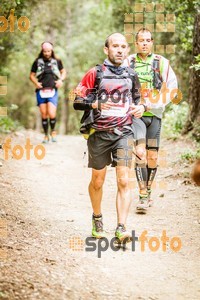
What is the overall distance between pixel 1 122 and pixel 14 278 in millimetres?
10170

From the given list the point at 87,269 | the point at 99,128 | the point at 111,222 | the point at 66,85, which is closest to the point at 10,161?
the point at 111,222

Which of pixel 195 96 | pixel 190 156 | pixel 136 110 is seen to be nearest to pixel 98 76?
pixel 136 110

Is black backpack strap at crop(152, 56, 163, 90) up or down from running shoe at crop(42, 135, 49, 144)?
up

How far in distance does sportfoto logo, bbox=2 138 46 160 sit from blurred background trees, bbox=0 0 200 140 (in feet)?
7.27

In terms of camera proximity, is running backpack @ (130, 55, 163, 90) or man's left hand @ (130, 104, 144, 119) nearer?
man's left hand @ (130, 104, 144, 119)

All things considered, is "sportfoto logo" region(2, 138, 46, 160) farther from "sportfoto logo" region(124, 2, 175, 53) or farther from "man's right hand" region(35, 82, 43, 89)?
"sportfoto logo" region(124, 2, 175, 53)

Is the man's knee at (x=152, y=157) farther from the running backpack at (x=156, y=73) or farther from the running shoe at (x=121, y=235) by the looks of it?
the running shoe at (x=121, y=235)

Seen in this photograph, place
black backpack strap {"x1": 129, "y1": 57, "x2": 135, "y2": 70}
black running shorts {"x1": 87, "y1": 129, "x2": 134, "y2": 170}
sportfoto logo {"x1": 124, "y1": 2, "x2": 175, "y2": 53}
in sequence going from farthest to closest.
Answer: sportfoto logo {"x1": 124, "y1": 2, "x2": 175, "y2": 53} → black backpack strap {"x1": 129, "y1": 57, "x2": 135, "y2": 70} → black running shorts {"x1": 87, "y1": 129, "x2": 134, "y2": 170}

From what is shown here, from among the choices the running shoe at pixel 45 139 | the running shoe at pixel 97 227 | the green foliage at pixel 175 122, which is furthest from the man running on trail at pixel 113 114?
the running shoe at pixel 45 139

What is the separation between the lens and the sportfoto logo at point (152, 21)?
1391cm

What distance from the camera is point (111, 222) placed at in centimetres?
673

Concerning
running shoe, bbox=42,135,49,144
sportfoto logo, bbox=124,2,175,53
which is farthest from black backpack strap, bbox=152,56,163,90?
sportfoto logo, bbox=124,2,175,53

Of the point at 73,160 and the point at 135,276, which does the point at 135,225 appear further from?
the point at 73,160

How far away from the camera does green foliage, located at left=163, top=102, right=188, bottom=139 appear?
41.9 ft
